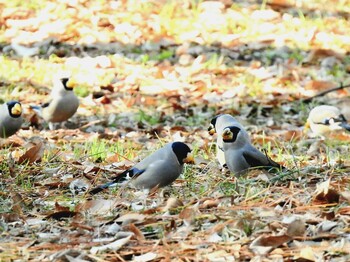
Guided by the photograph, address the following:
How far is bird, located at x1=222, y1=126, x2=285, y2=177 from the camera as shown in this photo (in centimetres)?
491

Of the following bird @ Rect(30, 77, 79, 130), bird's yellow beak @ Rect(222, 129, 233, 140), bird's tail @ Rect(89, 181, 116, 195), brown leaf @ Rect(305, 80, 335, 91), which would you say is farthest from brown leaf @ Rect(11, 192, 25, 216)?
brown leaf @ Rect(305, 80, 335, 91)

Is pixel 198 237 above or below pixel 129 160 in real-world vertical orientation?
above

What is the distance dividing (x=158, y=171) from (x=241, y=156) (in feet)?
2.00

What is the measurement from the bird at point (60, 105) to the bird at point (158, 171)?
3643 millimetres

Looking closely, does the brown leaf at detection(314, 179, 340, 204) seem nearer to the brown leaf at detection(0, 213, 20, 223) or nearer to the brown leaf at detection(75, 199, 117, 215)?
the brown leaf at detection(75, 199, 117, 215)

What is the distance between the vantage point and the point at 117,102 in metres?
9.16

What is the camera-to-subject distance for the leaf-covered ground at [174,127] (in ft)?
11.4

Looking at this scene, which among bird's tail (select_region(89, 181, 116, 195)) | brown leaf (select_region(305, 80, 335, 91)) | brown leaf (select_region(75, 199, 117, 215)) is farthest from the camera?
brown leaf (select_region(305, 80, 335, 91))

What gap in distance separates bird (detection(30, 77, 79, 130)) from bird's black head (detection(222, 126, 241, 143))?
3380 millimetres

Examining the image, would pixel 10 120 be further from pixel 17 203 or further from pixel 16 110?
pixel 17 203

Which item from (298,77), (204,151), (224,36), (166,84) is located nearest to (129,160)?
(204,151)

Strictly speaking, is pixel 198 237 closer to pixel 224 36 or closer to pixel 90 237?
pixel 90 237

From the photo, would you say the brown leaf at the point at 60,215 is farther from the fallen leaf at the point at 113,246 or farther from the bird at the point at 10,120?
the bird at the point at 10,120

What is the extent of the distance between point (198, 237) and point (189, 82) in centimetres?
647
